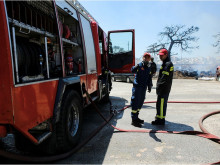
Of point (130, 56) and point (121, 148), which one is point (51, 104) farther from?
point (130, 56)

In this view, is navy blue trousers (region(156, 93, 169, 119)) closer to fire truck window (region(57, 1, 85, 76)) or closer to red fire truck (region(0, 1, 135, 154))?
red fire truck (region(0, 1, 135, 154))

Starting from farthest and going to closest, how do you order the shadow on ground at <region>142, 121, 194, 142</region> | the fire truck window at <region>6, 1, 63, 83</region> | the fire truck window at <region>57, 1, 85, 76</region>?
the shadow on ground at <region>142, 121, 194, 142</region> < the fire truck window at <region>57, 1, 85, 76</region> < the fire truck window at <region>6, 1, 63, 83</region>

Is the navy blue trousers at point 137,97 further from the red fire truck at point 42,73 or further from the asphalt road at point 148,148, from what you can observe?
the red fire truck at point 42,73

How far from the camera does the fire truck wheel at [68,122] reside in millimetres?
2904

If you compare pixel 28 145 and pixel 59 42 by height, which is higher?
pixel 59 42

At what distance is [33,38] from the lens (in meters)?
3.19

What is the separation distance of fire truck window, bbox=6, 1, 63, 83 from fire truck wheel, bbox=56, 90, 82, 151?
1.55 feet

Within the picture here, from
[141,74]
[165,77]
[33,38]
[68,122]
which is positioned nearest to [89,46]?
[141,74]

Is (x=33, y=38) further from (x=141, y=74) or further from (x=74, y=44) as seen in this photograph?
(x=141, y=74)

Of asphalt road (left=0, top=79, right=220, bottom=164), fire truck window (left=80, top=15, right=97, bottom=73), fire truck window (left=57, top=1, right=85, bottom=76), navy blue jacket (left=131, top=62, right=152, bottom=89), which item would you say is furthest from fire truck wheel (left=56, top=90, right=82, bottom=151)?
navy blue jacket (left=131, top=62, right=152, bottom=89)

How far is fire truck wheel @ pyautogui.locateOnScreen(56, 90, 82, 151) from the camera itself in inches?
114

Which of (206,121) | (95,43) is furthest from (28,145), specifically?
Result: (206,121)

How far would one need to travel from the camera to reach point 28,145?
269 cm

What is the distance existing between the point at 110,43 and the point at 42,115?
567 cm
